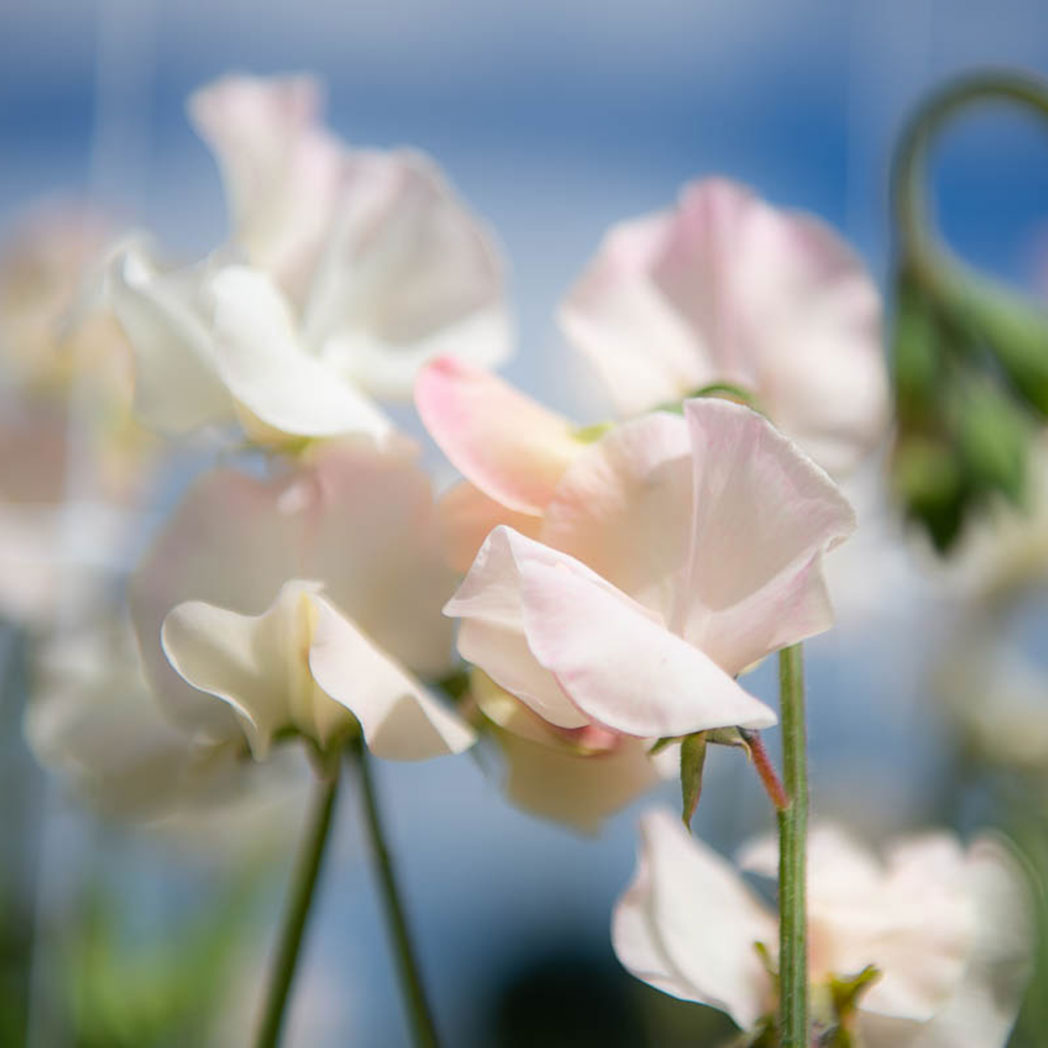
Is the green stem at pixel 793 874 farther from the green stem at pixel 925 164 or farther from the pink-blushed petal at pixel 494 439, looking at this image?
the green stem at pixel 925 164

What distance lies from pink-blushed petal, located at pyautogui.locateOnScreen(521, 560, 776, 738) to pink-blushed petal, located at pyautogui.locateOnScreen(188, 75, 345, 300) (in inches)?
6.7

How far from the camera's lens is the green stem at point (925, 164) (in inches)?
16.7

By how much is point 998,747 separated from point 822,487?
39.4 inches

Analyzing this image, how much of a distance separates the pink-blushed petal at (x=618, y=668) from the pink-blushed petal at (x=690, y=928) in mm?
79

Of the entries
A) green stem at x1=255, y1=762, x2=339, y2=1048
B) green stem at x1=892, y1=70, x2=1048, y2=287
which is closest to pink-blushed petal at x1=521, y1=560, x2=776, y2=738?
green stem at x1=255, y1=762, x2=339, y2=1048

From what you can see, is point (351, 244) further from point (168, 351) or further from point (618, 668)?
point (618, 668)

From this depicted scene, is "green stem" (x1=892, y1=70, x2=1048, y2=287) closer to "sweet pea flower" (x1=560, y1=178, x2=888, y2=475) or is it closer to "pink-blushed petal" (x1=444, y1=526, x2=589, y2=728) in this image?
"sweet pea flower" (x1=560, y1=178, x2=888, y2=475)

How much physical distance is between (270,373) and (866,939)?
0.17m

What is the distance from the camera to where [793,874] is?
222 mm

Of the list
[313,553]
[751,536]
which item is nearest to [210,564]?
[313,553]

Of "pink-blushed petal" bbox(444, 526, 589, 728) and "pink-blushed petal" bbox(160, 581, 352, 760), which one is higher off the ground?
"pink-blushed petal" bbox(444, 526, 589, 728)

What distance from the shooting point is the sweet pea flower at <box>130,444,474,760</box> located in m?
0.29

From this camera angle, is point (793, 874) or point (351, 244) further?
point (351, 244)

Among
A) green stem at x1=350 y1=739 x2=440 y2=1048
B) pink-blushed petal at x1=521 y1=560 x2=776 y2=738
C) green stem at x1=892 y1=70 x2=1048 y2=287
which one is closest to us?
pink-blushed petal at x1=521 y1=560 x2=776 y2=738
